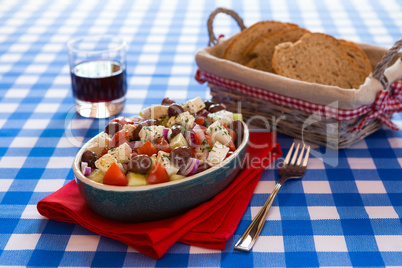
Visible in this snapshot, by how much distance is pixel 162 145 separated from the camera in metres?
1.77

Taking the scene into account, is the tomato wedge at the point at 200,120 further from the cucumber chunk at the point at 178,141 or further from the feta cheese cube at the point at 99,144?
the feta cheese cube at the point at 99,144

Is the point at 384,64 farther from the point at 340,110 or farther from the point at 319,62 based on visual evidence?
the point at 319,62

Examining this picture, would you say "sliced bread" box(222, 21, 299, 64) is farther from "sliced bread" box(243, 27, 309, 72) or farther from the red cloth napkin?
the red cloth napkin

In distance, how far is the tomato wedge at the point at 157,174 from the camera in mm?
1613

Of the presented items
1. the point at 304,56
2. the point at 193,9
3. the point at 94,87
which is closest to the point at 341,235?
the point at 304,56

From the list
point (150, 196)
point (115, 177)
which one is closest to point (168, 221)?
point (150, 196)

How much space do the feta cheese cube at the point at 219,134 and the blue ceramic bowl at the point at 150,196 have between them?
101 mm

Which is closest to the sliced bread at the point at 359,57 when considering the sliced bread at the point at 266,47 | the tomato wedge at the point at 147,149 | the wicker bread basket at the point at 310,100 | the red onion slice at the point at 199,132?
the wicker bread basket at the point at 310,100

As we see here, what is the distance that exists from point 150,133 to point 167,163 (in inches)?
7.3

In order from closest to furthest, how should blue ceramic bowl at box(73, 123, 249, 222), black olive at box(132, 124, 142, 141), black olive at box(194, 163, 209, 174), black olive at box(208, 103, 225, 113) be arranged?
blue ceramic bowl at box(73, 123, 249, 222)
black olive at box(194, 163, 209, 174)
black olive at box(132, 124, 142, 141)
black olive at box(208, 103, 225, 113)

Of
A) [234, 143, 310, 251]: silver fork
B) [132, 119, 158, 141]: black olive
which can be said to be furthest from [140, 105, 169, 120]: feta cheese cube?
[234, 143, 310, 251]: silver fork

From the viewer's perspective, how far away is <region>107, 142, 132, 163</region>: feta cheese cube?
1.69 metres

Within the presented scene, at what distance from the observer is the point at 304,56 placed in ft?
8.44

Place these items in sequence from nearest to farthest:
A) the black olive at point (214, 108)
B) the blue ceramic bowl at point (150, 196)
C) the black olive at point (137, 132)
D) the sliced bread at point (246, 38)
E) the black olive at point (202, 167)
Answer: the blue ceramic bowl at point (150, 196) < the black olive at point (202, 167) < the black olive at point (137, 132) < the black olive at point (214, 108) < the sliced bread at point (246, 38)
